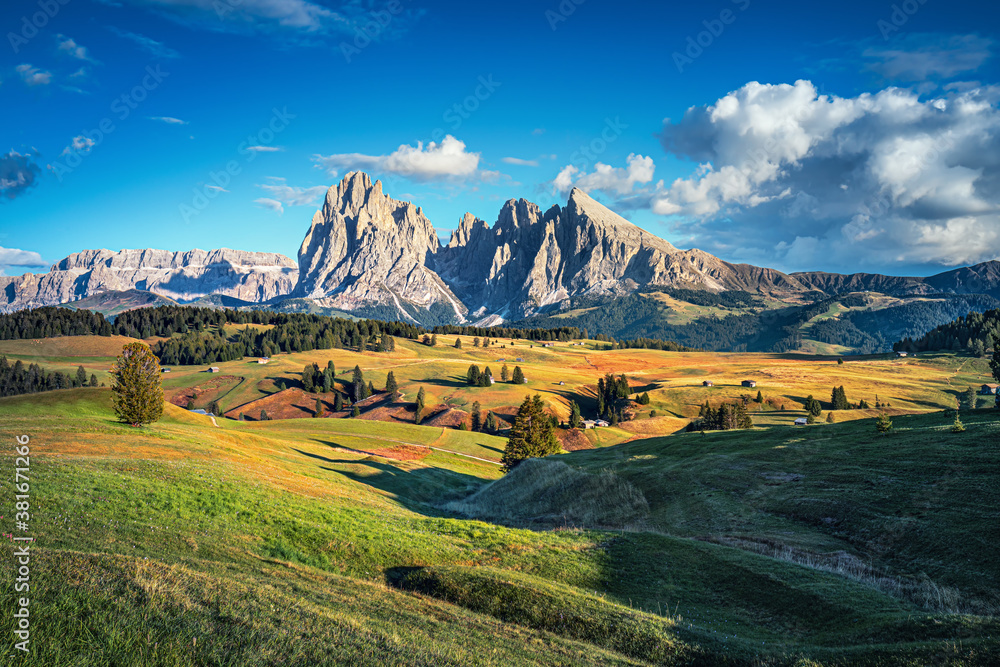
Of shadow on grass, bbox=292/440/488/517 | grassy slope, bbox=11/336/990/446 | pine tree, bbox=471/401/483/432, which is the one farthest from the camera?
grassy slope, bbox=11/336/990/446

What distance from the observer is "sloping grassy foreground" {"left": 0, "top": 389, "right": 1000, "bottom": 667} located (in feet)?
28.7

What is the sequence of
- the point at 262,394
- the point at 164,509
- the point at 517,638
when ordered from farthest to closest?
1. the point at 262,394
2. the point at 164,509
3. the point at 517,638

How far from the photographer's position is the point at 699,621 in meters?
19.1

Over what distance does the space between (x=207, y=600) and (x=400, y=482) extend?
47.8m

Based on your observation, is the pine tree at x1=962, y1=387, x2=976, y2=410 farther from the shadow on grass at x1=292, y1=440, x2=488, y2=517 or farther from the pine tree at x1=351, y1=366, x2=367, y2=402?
the pine tree at x1=351, y1=366, x2=367, y2=402

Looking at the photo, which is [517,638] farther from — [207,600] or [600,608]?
[207,600]

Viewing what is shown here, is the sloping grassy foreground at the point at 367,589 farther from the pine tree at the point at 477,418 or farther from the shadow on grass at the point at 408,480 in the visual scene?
the pine tree at the point at 477,418

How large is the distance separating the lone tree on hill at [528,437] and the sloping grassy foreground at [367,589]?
3853cm

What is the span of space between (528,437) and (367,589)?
193 feet

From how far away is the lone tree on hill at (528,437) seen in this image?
73.6 metres

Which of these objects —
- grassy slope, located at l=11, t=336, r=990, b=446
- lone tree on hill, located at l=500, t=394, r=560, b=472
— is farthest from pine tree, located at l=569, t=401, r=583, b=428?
lone tree on hill, located at l=500, t=394, r=560, b=472

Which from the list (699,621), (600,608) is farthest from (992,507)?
(600,608)

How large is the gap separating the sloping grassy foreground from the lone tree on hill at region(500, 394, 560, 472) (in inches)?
1517

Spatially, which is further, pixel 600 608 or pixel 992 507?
pixel 992 507
